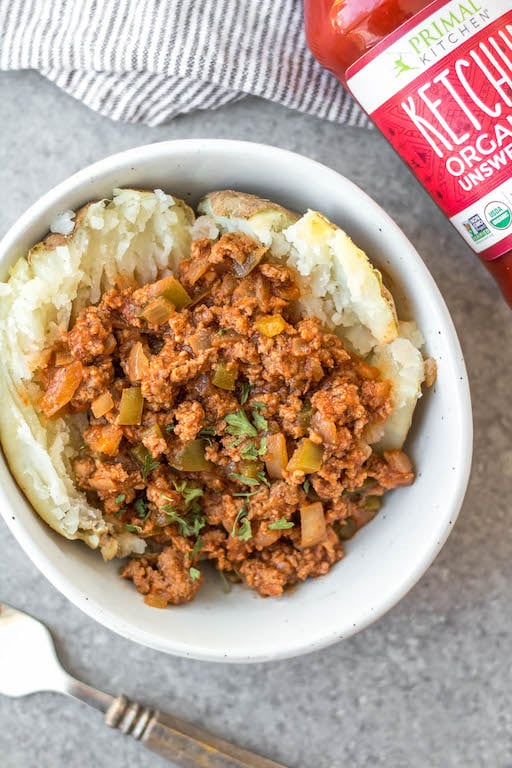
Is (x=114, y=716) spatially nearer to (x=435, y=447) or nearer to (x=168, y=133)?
(x=435, y=447)

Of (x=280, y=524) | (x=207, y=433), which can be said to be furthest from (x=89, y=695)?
(x=207, y=433)

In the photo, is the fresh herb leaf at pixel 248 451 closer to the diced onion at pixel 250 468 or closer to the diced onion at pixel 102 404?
the diced onion at pixel 250 468

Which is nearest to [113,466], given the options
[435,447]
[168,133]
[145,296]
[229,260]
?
[145,296]

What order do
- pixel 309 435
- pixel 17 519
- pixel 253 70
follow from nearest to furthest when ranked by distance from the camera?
pixel 17 519, pixel 309 435, pixel 253 70

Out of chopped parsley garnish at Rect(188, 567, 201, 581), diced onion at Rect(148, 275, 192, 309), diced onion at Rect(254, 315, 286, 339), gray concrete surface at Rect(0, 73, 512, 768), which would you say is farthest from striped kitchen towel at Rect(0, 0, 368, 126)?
chopped parsley garnish at Rect(188, 567, 201, 581)

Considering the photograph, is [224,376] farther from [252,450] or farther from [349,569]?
[349,569]

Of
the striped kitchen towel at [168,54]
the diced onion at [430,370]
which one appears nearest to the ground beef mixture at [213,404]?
the diced onion at [430,370]

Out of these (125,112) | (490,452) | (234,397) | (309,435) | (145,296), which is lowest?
(490,452)
